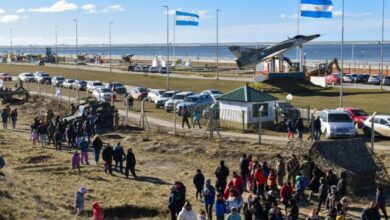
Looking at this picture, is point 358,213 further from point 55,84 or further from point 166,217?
point 55,84

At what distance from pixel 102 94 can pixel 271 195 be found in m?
37.2

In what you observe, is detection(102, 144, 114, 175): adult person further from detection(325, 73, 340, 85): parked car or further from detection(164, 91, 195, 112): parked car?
detection(325, 73, 340, 85): parked car

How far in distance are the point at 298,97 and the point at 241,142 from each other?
81.9 ft

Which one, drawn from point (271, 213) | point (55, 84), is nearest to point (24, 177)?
point (271, 213)

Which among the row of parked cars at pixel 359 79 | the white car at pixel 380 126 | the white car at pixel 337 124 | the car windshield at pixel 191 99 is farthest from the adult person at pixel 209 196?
the row of parked cars at pixel 359 79

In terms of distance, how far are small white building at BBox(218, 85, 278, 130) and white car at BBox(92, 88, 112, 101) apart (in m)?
17.4

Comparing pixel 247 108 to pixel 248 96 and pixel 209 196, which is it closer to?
pixel 248 96

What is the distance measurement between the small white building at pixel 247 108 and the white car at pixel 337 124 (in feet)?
12.0

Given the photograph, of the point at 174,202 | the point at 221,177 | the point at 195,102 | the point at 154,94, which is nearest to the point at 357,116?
A: the point at 195,102

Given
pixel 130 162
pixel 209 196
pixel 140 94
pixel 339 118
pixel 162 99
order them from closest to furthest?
pixel 209 196 < pixel 130 162 < pixel 339 118 < pixel 162 99 < pixel 140 94

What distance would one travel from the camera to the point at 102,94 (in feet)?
171

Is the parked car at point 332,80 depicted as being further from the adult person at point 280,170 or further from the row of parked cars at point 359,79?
the adult person at point 280,170

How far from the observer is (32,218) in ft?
55.9

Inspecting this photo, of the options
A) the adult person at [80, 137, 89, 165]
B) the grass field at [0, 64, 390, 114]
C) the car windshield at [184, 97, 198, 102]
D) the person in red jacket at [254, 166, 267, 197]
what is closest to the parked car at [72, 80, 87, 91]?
the grass field at [0, 64, 390, 114]
